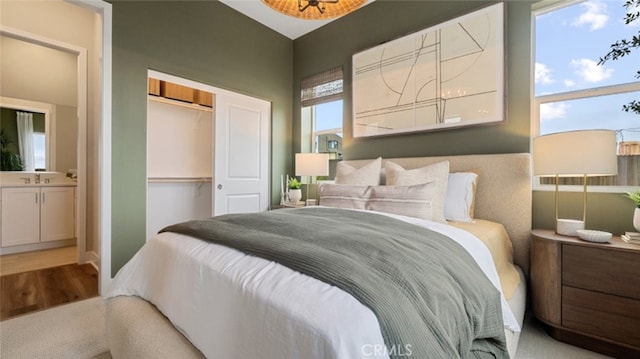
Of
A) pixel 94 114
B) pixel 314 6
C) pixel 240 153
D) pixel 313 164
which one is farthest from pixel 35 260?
pixel 314 6

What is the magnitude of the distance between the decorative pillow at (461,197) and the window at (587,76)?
26.3 inches

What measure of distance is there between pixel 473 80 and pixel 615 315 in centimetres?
192

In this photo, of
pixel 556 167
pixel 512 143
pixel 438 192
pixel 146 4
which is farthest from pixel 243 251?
pixel 146 4

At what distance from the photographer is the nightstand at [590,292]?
4.78 feet

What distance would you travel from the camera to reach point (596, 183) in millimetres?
1934

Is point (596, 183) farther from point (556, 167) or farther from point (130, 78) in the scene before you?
point (130, 78)

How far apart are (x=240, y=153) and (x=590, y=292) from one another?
3375 mm

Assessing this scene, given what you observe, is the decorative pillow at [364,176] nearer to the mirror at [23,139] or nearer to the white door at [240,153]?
the white door at [240,153]

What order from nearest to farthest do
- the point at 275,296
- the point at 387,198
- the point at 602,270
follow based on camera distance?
the point at 275,296, the point at 602,270, the point at 387,198

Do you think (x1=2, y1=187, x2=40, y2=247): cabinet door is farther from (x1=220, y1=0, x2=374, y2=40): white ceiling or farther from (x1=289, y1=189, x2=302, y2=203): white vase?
(x1=220, y1=0, x2=374, y2=40): white ceiling

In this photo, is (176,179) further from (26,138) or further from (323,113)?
(26,138)

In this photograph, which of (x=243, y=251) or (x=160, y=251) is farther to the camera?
(x=160, y=251)

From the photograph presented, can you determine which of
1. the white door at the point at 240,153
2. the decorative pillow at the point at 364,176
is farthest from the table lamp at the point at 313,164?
the white door at the point at 240,153

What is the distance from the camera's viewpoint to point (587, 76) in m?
2.01
